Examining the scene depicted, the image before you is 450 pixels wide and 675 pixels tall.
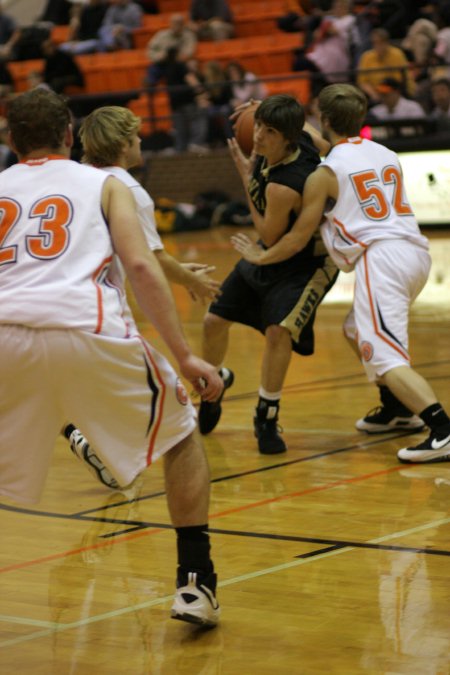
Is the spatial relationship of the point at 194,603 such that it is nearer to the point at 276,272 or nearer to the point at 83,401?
the point at 83,401

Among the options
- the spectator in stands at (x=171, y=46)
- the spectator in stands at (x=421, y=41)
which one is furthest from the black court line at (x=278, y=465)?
the spectator in stands at (x=171, y=46)

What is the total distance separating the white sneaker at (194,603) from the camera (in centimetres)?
355

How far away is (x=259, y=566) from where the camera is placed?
4.21 metres

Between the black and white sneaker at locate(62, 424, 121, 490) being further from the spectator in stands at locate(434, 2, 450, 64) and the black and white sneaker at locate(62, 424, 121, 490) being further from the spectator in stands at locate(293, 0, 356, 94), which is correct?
the spectator in stands at locate(293, 0, 356, 94)

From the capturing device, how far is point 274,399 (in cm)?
607

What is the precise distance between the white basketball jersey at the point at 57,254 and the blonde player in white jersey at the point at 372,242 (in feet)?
7.57

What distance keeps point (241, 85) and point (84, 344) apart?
14.7 m

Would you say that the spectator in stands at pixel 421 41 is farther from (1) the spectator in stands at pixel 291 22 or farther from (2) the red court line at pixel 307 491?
(2) the red court line at pixel 307 491

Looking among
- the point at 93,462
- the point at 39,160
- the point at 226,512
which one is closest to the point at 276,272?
the point at 93,462

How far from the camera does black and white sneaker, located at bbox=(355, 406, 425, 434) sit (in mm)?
6262

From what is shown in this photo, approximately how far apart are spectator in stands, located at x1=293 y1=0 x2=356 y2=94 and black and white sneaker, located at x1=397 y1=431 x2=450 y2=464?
12.5 meters

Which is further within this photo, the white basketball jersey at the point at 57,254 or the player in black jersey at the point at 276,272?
the player in black jersey at the point at 276,272

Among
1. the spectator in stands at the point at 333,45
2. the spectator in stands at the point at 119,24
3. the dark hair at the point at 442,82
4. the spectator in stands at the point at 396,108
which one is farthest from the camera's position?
the spectator in stands at the point at 119,24

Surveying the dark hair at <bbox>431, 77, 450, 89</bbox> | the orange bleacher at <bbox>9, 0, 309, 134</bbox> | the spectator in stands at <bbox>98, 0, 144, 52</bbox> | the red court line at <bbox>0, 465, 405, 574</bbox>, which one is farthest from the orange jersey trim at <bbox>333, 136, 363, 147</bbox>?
the spectator in stands at <bbox>98, 0, 144, 52</bbox>
